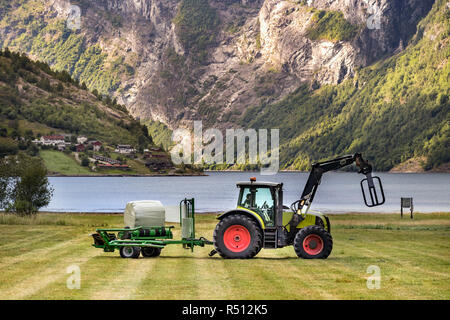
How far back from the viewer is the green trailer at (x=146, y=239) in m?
27.0

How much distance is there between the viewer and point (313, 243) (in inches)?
1046

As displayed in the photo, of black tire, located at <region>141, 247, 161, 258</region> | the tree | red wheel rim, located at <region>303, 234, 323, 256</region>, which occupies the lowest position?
black tire, located at <region>141, 247, 161, 258</region>

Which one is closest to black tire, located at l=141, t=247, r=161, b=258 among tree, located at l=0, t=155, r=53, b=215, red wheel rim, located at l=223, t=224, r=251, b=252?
red wheel rim, located at l=223, t=224, r=251, b=252

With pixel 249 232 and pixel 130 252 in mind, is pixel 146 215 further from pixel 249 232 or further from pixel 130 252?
pixel 249 232

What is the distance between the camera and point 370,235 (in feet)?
138

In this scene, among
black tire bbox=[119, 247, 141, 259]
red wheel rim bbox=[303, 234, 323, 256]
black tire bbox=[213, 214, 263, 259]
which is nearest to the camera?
black tire bbox=[213, 214, 263, 259]

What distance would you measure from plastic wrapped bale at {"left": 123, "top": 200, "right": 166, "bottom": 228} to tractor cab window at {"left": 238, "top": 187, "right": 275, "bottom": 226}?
148 inches

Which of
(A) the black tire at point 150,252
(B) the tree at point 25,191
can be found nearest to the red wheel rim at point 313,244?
(A) the black tire at point 150,252

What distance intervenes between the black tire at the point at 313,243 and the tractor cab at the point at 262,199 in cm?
121

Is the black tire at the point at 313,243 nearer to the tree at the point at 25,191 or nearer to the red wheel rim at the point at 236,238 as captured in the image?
the red wheel rim at the point at 236,238

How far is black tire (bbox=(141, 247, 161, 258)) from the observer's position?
27.9 m

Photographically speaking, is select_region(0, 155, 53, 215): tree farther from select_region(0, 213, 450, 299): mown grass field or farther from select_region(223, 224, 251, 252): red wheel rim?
select_region(223, 224, 251, 252): red wheel rim
